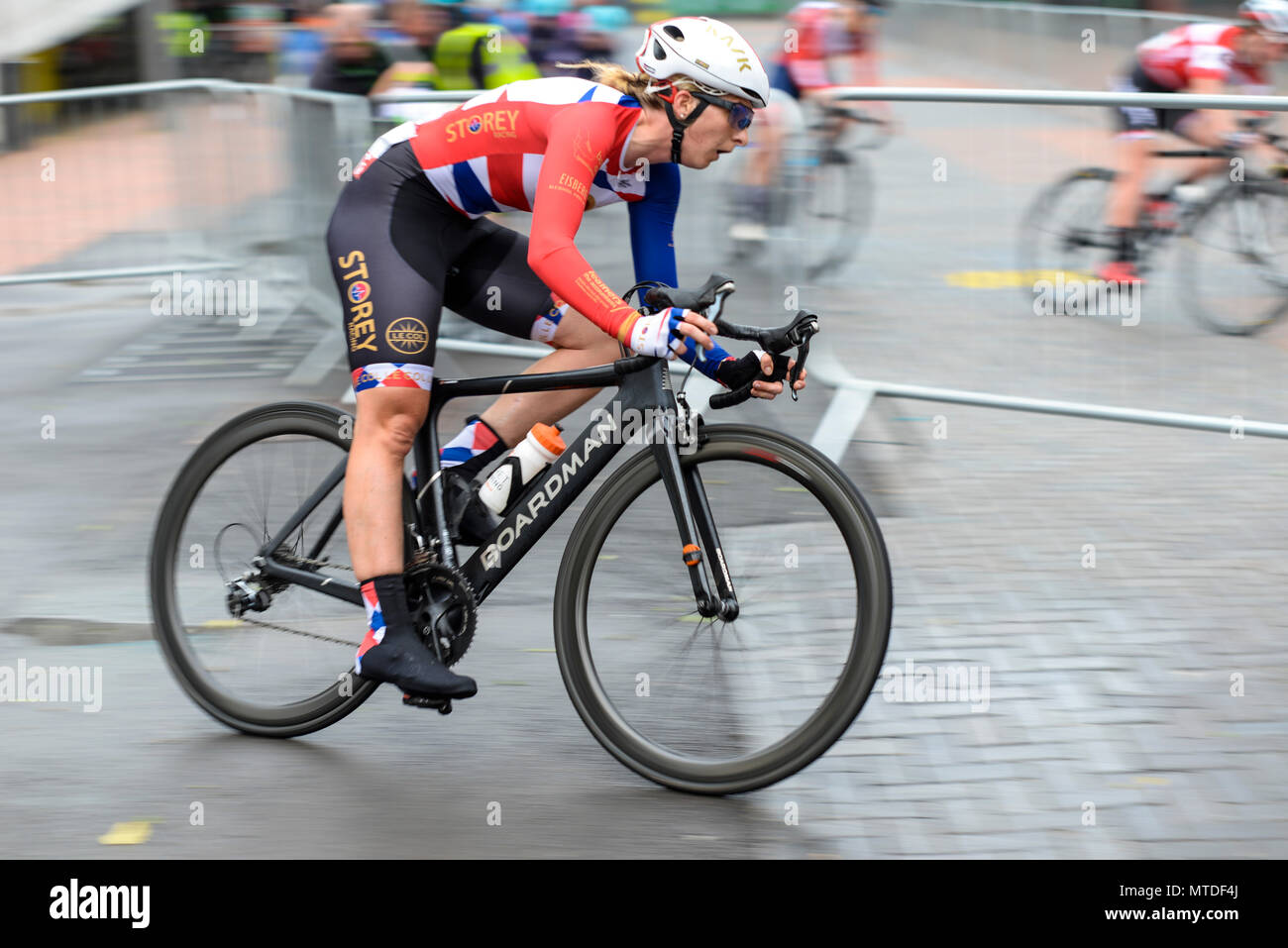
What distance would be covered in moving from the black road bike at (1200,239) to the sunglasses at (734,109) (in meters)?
2.98

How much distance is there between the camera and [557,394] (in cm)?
405

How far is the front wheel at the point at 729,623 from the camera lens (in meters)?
3.58

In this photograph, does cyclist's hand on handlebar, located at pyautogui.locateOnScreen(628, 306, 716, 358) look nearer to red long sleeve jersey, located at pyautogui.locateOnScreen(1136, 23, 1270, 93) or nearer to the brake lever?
the brake lever

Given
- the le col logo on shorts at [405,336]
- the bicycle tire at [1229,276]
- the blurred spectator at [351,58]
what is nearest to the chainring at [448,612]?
the le col logo on shorts at [405,336]

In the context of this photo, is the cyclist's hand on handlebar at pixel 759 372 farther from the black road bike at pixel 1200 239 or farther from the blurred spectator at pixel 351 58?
the blurred spectator at pixel 351 58

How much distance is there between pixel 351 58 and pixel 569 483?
5342 mm

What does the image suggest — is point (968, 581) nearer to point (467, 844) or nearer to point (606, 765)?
point (606, 765)

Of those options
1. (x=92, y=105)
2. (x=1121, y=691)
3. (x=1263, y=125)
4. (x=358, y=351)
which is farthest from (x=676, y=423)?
(x=92, y=105)

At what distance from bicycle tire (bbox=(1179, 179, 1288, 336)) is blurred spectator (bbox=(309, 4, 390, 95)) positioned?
182 inches

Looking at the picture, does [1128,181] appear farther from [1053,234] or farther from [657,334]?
[657,334]

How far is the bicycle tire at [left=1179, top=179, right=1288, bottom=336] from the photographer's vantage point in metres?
6.23

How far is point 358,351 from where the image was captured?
12.6 feet

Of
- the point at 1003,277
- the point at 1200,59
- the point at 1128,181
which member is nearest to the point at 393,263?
the point at 1003,277
